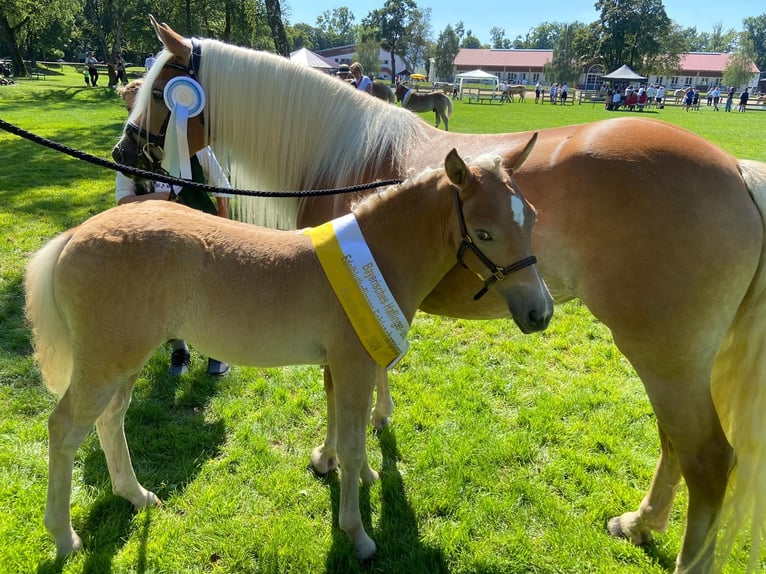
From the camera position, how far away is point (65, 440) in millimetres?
Answer: 2336

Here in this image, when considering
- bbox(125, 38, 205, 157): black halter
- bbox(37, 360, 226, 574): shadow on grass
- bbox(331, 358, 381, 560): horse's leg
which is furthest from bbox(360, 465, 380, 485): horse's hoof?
bbox(125, 38, 205, 157): black halter

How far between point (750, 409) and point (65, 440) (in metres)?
→ 3.38

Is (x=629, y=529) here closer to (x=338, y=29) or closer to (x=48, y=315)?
(x=48, y=315)

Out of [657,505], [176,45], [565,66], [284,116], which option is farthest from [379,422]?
[565,66]

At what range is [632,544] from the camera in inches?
108

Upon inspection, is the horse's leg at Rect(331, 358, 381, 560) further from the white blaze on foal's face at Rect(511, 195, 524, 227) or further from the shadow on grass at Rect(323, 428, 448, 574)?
the white blaze on foal's face at Rect(511, 195, 524, 227)

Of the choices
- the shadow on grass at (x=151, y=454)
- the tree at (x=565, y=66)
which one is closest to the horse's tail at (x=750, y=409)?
the shadow on grass at (x=151, y=454)

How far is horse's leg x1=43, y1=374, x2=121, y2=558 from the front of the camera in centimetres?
228

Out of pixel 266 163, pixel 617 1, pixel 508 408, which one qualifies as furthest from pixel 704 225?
pixel 617 1

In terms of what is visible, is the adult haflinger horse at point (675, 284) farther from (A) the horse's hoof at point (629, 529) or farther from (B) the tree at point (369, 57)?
(B) the tree at point (369, 57)

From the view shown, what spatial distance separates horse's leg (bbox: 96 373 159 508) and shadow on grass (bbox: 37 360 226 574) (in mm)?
86

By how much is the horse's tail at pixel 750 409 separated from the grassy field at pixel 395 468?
54 centimetres

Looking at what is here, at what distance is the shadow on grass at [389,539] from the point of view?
260 centimetres

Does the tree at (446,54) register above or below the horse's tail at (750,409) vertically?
above
